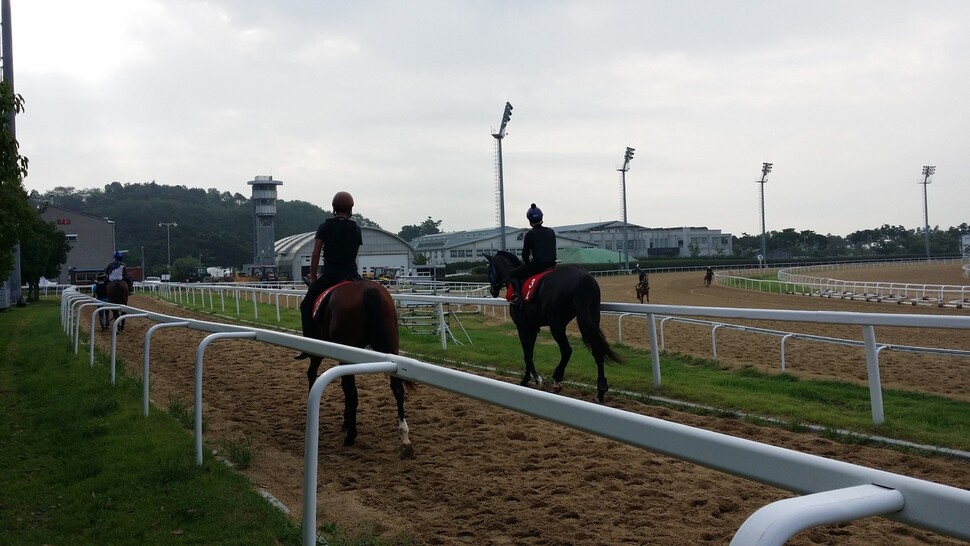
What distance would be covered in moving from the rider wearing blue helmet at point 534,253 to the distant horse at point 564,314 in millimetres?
233

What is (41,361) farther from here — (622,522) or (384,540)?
(622,522)

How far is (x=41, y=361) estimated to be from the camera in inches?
435

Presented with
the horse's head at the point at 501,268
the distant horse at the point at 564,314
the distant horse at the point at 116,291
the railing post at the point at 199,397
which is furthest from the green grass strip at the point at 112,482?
the distant horse at the point at 116,291

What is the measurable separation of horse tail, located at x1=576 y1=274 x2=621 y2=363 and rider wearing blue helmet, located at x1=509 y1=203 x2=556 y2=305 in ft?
2.15

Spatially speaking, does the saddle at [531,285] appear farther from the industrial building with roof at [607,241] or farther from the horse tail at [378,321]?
the industrial building with roof at [607,241]

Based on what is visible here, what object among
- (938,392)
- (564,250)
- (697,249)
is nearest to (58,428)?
(938,392)

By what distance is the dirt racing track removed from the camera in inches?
147

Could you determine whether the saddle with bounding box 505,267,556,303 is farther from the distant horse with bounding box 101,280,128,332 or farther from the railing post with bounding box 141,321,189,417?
the distant horse with bounding box 101,280,128,332

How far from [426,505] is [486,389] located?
6.78ft

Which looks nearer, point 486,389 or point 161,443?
point 486,389

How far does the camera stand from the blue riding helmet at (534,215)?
8.50 metres

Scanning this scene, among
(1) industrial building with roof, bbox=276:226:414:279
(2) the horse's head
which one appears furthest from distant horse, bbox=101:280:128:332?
(1) industrial building with roof, bbox=276:226:414:279

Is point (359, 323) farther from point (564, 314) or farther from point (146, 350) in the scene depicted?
point (564, 314)

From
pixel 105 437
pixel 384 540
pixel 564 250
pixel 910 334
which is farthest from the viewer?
pixel 564 250
